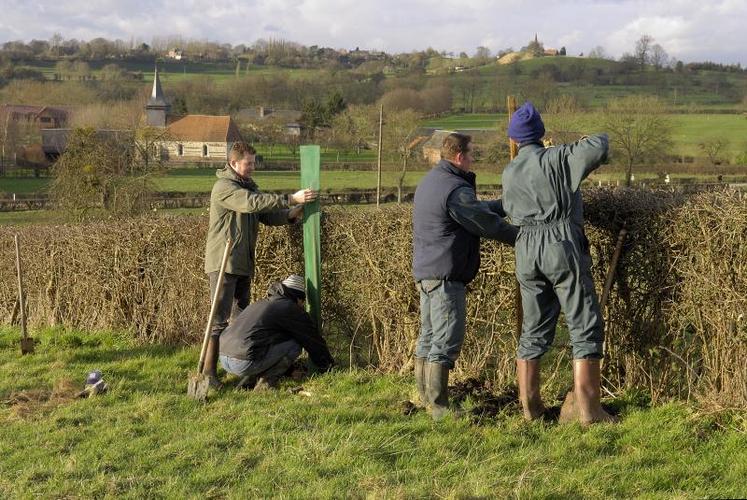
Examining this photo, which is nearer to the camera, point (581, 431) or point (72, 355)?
point (581, 431)

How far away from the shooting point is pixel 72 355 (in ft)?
28.4

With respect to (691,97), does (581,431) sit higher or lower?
lower

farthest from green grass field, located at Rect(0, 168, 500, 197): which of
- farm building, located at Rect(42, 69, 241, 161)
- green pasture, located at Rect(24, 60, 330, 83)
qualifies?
green pasture, located at Rect(24, 60, 330, 83)

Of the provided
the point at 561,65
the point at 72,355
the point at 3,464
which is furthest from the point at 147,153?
the point at 561,65

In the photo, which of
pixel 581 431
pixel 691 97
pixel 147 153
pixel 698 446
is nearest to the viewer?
pixel 698 446

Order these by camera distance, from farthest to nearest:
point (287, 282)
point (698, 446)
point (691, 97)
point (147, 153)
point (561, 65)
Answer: point (561, 65), point (691, 97), point (147, 153), point (287, 282), point (698, 446)

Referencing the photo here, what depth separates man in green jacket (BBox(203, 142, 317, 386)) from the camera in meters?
6.92

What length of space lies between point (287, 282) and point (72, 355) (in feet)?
10.4

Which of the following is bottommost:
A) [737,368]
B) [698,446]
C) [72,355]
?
[72,355]

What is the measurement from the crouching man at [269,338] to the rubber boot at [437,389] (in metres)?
1.66

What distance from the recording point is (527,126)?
519 centimetres

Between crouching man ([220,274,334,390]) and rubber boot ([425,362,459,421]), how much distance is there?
5.45 feet

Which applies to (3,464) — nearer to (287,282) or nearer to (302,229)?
(287,282)

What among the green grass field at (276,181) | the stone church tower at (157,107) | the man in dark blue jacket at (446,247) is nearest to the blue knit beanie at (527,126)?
the man in dark blue jacket at (446,247)
